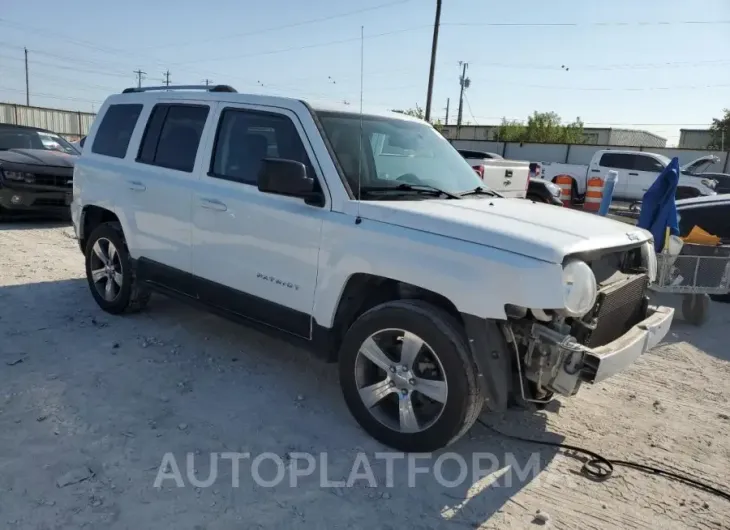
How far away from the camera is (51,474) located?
2.97 meters

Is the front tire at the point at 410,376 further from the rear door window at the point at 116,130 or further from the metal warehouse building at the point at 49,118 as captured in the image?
the metal warehouse building at the point at 49,118

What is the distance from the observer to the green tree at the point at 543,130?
2084 inches

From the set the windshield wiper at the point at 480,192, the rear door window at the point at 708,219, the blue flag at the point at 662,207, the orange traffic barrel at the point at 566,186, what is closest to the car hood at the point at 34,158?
the windshield wiper at the point at 480,192

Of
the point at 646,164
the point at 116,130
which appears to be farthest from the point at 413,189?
the point at 646,164

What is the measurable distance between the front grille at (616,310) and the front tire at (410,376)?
2.38 ft

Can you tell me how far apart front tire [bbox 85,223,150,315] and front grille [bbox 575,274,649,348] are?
3.91 metres

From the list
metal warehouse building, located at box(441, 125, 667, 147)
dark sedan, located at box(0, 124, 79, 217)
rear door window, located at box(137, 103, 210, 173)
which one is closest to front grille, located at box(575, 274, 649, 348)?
rear door window, located at box(137, 103, 210, 173)

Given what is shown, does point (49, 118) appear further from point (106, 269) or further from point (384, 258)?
point (384, 258)

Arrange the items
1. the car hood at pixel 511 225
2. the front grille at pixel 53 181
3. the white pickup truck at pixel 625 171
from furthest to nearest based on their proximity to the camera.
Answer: the white pickup truck at pixel 625 171
the front grille at pixel 53 181
the car hood at pixel 511 225

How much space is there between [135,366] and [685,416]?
4.08 metres

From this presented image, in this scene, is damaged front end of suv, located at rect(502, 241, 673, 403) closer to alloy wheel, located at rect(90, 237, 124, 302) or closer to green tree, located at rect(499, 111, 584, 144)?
alloy wheel, located at rect(90, 237, 124, 302)

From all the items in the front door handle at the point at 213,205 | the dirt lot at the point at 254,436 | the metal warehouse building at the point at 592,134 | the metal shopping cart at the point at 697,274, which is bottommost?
the dirt lot at the point at 254,436

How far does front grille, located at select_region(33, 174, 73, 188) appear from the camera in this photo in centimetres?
946

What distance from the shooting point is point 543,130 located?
54.6 m
